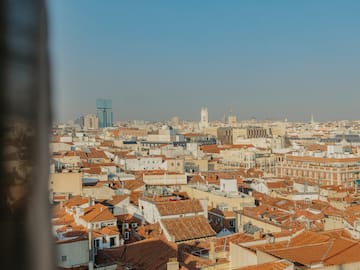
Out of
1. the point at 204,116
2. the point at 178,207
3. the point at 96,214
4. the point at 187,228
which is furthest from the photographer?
the point at 204,116

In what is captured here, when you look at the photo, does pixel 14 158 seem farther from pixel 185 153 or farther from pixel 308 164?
pixel 185 153

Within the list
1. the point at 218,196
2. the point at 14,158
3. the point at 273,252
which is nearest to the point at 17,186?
the point at 14,158

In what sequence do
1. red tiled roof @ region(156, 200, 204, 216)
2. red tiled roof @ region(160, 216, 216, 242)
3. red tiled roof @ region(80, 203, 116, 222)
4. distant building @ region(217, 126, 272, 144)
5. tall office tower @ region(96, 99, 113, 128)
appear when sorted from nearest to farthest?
red tiled roof @ region(160, 216, 216, 242) → red tiled roof @ region(80, 203, 116, 222) → red tiled roof @ region(156, 200, 204, 216) → distant building @ region(217, 126, 272, 144) → tall office tower @ region(96, 99, 113, 128)

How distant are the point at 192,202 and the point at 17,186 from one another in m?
8.99

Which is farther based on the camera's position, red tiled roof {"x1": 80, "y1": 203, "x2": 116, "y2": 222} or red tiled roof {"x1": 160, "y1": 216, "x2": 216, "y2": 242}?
red tiled roof {"x1": 80, "y1": 203, "x2": 116, "y2": 222}

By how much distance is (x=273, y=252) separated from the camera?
5.27 m

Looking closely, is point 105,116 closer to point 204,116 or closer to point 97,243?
point 204,116

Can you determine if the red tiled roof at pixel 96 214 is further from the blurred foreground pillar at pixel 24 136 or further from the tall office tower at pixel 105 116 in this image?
the tall office tower at pixel 105 116

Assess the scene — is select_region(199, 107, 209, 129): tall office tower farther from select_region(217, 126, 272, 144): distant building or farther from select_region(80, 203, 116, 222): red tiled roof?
select_region(80, 203, 116, 222): red tiled roof

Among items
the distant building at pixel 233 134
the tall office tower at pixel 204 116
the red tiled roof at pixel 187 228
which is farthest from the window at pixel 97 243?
the tall office tower at pixel 204 116

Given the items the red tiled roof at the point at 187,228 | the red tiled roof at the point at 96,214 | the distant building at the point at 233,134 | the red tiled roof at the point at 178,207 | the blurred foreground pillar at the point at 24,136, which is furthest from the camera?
the distant building at the point at 233,134

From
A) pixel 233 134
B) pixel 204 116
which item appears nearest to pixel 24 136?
pixel 233 134

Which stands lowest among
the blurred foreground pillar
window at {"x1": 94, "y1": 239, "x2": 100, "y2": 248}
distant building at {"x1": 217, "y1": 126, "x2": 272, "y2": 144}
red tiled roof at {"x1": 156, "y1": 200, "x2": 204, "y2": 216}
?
window at {"x1": 94, "y1": 239, "x2": 100, "y2": 248}

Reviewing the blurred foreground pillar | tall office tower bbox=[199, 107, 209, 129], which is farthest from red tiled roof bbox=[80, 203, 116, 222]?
tall office tower bbox=[199, 107, 209, 129]
